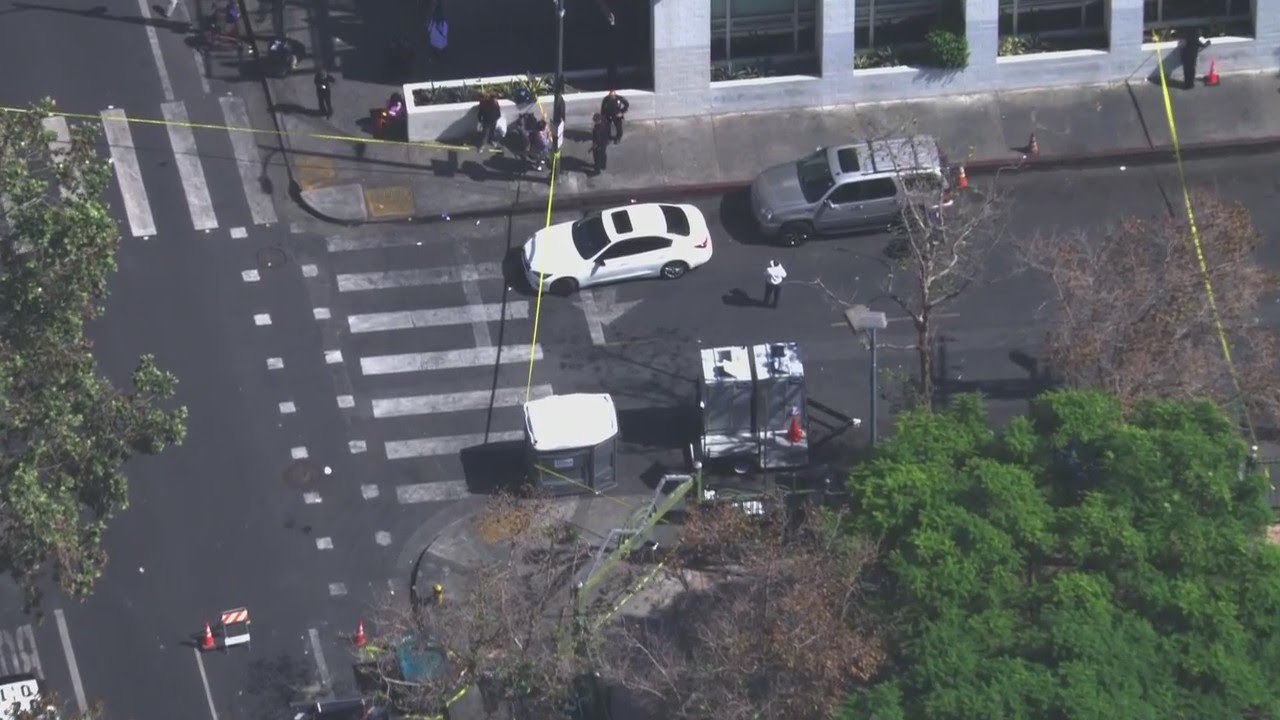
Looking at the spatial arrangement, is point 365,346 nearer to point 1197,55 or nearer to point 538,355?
point 538,355

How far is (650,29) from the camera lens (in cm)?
4372

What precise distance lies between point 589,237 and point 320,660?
10561 mm

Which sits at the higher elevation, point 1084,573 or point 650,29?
point 650,29

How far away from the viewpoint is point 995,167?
42.8 metres

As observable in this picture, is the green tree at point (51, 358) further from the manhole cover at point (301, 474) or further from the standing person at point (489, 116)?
the standing person at point (489, 116)

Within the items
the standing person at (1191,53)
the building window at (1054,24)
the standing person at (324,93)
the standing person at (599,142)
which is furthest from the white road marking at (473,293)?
the standing person at (1191,53)

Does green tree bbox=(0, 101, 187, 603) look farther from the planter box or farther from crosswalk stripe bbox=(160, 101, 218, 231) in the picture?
the planter box

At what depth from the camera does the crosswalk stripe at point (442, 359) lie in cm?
3891

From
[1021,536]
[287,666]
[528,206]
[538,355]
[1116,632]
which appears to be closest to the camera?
[1116,632]

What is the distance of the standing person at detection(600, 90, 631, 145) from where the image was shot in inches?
1672

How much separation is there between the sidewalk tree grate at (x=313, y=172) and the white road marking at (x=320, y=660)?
1132 cm

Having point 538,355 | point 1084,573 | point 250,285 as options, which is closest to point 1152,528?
point 1084,573

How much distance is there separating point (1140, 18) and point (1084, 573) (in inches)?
833

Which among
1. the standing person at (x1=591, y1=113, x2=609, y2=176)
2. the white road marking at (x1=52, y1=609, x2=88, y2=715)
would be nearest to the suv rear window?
the standing person at (x1=591, y1=113, x2=609, y2=176)
